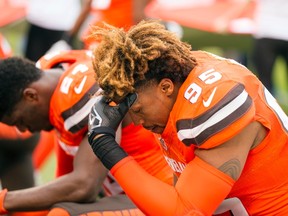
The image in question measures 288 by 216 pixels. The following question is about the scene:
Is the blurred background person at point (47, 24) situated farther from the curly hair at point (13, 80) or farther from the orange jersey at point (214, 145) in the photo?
the orange jersey at point (214, 145)

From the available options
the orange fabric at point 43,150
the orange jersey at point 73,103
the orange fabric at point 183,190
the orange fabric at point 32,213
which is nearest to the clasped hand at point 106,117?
the orange fabric at point 183,190

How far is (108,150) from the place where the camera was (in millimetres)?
3293

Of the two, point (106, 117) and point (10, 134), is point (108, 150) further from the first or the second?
point (10, 134)

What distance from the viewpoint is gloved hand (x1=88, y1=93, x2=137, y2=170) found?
10.8ft

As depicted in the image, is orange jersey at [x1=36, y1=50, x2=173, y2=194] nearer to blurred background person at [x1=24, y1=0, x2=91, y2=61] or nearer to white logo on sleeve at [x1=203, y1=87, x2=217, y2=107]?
white logo on sleeve at [x1=203, y1=87, x2=217, y2=107]

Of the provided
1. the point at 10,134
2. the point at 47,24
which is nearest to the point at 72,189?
the point at 10,134

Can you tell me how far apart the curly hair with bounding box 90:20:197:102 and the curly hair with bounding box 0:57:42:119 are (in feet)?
2.61

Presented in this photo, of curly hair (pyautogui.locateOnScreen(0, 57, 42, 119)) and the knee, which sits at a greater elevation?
curly hair (pyautogui.locateOnScreen(0, 57, 42, 119))

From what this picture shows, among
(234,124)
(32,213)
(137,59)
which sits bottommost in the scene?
(32,213)

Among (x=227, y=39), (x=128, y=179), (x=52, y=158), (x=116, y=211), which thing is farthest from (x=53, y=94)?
(x=227, y=39)

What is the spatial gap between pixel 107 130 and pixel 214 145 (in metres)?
0.41

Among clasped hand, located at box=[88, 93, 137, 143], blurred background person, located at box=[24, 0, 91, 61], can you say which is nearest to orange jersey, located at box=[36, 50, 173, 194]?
clasped hand, located at box=[88, 93, 137, 143]

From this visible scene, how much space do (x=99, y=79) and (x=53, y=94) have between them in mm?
824

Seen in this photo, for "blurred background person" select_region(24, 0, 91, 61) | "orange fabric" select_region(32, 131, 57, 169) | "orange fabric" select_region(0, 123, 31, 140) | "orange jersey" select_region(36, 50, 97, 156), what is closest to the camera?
"orange jersey" select_region(36, 50, 97, 156)
